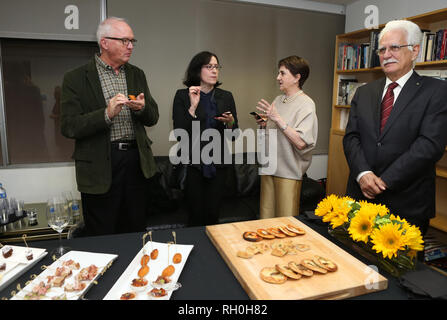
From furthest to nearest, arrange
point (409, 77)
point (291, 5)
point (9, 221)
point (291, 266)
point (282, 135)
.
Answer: point (291, 5)
point (9, 221)
point (282, 135)
point (409, 77)
point (291, 266)

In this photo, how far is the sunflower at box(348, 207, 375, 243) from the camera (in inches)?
41.2

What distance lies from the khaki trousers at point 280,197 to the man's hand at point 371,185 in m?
0.58

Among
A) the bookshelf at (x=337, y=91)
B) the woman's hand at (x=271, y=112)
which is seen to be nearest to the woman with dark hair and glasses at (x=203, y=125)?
the woman's hand at (x=271, y=112)

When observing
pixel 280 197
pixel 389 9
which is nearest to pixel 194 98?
pixel 280 197

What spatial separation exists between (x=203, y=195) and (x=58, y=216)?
1.18m

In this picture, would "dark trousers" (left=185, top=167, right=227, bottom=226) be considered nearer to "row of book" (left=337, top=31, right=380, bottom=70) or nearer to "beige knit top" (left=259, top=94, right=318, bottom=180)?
"beige knit top" (left=259, top=94, right=318, bottom=180)

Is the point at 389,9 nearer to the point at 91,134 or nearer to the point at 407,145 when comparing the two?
the point at 407,145

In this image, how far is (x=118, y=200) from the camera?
193 centimetres

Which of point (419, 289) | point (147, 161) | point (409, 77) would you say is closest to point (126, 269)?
point (419, 289)

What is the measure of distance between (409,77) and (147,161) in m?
1.61

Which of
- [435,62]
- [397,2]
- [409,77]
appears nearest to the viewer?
[409,77]

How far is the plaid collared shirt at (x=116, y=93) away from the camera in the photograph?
6.23 ft
